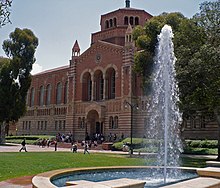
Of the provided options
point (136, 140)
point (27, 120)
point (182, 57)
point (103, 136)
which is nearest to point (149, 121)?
point (136, 140)

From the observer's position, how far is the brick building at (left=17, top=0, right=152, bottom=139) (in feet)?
153

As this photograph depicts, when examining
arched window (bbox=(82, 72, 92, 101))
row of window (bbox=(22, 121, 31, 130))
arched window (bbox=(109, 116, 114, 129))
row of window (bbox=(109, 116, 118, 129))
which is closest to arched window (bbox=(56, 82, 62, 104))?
arched window (bbox=(82, 72, 92, 101))

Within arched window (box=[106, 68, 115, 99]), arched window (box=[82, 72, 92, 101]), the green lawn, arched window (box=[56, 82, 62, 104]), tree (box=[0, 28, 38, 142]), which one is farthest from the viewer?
arched window (box=[56, 82, 62, 104])

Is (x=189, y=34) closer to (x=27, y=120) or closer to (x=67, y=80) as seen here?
(x=67, y=80)

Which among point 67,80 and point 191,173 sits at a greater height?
point 67,80

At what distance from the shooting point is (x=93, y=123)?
5319 cm

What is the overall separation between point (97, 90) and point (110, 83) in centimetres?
337

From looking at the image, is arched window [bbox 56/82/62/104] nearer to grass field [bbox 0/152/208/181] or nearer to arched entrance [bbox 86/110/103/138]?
arched entrance [bbox 86/110/103/138]

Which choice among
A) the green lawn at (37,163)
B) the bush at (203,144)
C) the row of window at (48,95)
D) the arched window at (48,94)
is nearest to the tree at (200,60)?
the green lawn at (37,163)

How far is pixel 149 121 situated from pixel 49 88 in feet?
99.4

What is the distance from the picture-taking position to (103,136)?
4919 centimetres

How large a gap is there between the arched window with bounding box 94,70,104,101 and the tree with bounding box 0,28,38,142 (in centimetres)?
1327

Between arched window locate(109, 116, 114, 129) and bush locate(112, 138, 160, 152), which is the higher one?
arched window locate(109, 116, 114, 129)

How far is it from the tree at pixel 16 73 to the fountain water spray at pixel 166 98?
1900 cm
